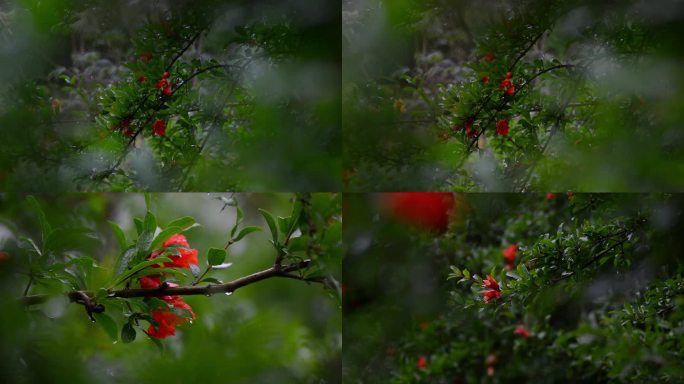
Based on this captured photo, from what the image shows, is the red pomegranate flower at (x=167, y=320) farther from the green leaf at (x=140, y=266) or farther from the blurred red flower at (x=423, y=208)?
the blurred red flower at (x=423, y=208)

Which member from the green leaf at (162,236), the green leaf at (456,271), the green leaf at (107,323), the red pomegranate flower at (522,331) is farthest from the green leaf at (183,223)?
the red pomegranate flower at (522,331)

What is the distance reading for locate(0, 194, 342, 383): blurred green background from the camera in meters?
1.51

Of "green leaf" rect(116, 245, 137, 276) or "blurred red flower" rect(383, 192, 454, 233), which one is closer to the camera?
"green leaf" rect(116, 245, 137, 276)

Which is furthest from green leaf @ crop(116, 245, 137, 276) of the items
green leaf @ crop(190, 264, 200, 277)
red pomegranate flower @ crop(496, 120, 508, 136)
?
red pomegranate flower @ crop(496, 120, 508, 136)

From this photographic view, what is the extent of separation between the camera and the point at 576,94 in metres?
1.65

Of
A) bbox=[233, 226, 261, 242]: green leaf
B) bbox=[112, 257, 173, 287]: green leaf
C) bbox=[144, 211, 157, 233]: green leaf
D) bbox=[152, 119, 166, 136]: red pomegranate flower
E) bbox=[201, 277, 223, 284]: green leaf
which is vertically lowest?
bbox=[112, 257, 173, 287]: green leaf

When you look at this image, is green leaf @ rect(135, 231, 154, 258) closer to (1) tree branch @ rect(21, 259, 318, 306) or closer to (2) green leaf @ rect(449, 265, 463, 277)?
(1) tree branch @ rect(21, 259, 318, 306)

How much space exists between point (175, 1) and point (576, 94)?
919 mm

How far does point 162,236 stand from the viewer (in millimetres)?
1451

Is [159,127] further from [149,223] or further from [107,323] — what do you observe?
[107,323]

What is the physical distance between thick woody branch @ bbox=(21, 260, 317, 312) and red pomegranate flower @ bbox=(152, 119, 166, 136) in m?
0.37

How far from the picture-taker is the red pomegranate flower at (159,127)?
1.67 meters

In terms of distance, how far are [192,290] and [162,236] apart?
14 cm

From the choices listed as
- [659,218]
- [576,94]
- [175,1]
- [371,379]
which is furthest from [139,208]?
[659,218]
